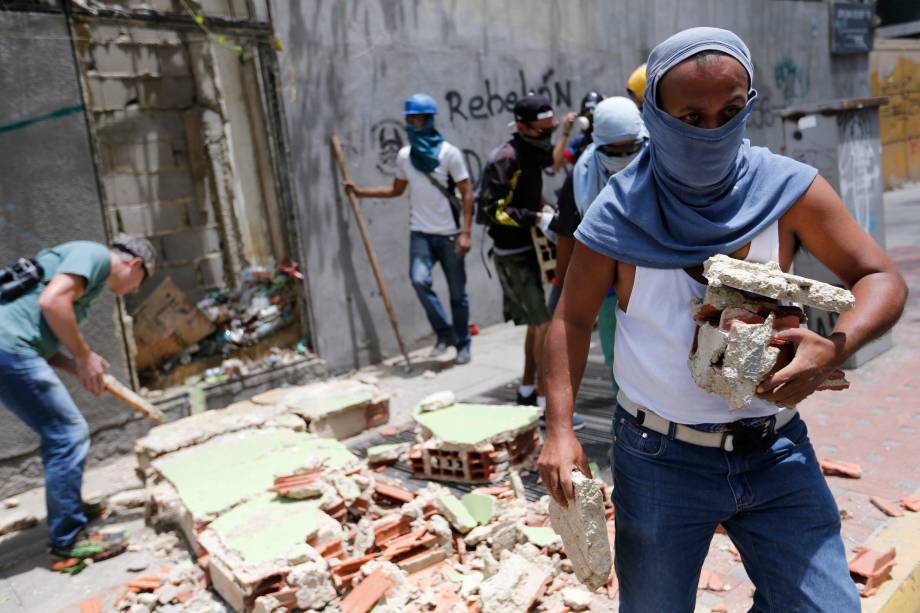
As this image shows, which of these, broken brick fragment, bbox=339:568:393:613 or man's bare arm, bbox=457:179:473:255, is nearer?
broken brick fragment, bbox=339:568:393:613

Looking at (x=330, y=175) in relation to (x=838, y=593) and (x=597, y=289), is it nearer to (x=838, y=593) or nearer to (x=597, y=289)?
(x=597, y=289)

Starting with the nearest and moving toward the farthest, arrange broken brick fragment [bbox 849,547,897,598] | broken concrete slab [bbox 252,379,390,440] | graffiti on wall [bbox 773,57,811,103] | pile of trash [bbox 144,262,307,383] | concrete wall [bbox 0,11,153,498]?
broken brick fragment [bbox 849,547,897,598], concrete wall [bbox 0,11,153,498], broken concrete slab [bbox 252,379,390,440], pile of trash [bbox 144,262,307,383], graffiti on wall [bbox 773,57,811,103]

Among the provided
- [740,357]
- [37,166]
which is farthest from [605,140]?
[37,166]

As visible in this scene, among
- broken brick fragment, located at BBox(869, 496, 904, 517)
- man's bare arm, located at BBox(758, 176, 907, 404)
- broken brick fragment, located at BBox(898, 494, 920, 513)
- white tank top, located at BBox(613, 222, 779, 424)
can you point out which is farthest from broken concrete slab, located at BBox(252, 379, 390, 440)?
man's bare arm, located at BBox(758, 176, 907, 404)

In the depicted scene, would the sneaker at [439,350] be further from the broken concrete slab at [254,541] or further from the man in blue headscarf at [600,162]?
the man in blue headscarf at [600,162]

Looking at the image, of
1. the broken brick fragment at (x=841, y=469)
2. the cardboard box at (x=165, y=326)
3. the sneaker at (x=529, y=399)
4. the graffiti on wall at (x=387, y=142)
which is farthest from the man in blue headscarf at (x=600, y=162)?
the cardboard box at (x=165, y=326)

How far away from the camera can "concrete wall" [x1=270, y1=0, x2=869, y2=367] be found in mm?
6309

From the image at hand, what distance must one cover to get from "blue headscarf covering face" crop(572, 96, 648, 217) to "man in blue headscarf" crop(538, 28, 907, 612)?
1595mm

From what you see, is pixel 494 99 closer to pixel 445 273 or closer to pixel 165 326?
pixel 445 273

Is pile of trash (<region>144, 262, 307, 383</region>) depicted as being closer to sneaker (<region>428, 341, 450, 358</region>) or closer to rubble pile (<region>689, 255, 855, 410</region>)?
sneaker (<region>428, 341, 450, 358</region>)

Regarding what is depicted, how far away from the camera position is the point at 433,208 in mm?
6488

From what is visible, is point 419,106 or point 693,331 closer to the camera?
point 693,331

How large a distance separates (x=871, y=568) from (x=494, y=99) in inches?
232

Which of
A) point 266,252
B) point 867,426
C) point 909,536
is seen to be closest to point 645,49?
point 266,252
